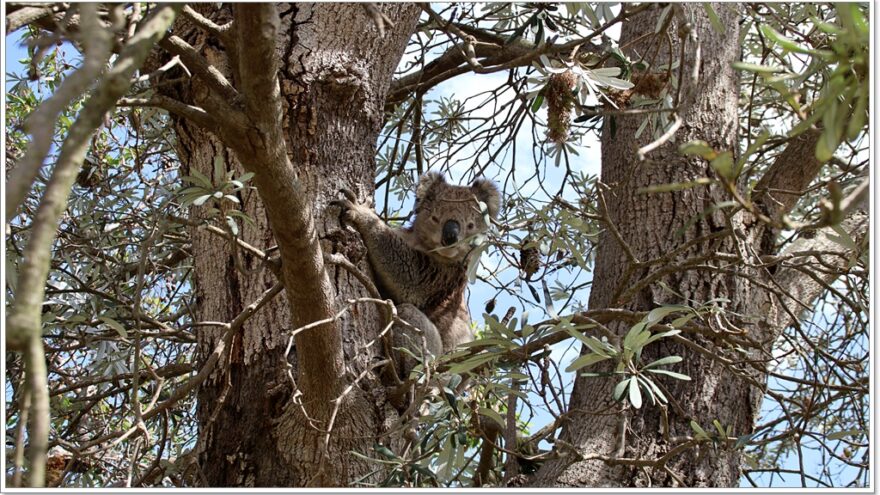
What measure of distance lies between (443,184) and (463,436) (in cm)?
276

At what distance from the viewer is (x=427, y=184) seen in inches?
208

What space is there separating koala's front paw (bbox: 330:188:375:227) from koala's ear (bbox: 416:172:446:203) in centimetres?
149

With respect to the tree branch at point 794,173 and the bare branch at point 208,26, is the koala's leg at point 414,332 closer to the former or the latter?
the tree branch at point 794,173

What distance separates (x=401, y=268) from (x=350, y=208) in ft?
4.43

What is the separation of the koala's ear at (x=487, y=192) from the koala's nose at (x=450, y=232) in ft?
0.99

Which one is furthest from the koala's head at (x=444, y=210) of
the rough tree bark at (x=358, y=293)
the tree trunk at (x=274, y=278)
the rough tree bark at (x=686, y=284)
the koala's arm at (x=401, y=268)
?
the tree trunk at (x=274, y=278)

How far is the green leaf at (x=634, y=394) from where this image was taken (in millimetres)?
2432

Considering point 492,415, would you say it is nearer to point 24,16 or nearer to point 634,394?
point 634,394

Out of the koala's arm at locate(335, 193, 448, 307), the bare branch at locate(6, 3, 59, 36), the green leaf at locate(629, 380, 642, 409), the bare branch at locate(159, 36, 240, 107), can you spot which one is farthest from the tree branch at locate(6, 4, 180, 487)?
the koala's arm at locate(335, 193, 448, 307)

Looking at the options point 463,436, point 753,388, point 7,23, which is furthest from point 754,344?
point 7,23

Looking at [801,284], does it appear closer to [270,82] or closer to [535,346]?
[535,346]

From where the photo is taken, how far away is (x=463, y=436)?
112 inches

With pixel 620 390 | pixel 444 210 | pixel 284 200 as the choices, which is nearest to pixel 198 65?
pixel 284 200

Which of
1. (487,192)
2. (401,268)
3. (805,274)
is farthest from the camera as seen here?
(487,192)
